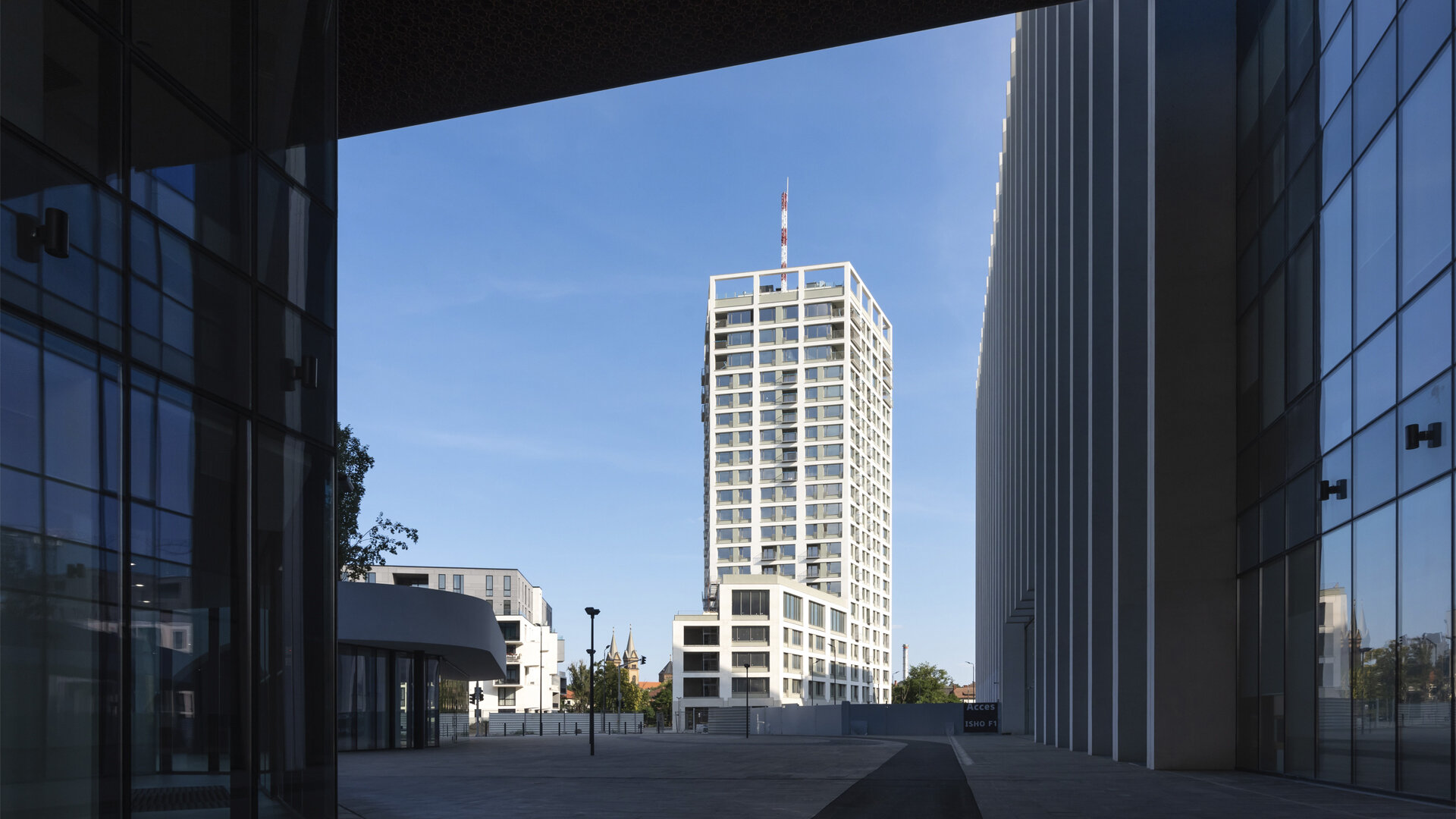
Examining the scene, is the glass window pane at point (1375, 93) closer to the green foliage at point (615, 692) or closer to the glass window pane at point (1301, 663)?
the glass window pane at point (1301, 663)

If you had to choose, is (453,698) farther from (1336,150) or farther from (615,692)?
(1336,150)

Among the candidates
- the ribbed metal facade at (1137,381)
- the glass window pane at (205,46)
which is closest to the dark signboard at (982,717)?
the ribbed metal facade at (1137,381)

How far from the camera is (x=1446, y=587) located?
14.7 metres

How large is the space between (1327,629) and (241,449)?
16.3 meters

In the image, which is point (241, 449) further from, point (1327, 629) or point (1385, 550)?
point (1327, 629)

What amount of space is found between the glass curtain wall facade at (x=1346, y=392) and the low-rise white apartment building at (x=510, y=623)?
110 meters

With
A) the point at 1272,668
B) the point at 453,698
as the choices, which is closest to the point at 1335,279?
the point at 1272,668

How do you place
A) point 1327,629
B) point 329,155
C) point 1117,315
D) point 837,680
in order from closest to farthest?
point 329,155, point 1327,629, point 1117,315, point 837,680

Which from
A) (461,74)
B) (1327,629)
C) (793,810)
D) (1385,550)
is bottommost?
(793,810)

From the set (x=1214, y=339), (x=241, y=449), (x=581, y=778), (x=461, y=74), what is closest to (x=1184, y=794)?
(x=1214, y=339)

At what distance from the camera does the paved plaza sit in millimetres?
15602

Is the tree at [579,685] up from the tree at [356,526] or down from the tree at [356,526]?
down

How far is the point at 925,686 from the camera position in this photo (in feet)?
421

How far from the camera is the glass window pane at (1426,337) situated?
48.6 ft
